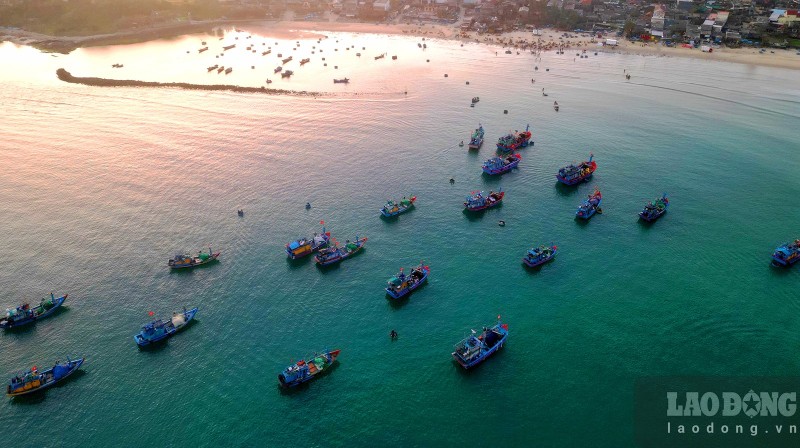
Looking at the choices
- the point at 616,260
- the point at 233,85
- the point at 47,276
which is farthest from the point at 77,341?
the point at 233,85

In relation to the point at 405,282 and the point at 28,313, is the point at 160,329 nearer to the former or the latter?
the point at 28,313

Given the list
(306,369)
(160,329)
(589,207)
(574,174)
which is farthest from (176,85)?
(589,207)

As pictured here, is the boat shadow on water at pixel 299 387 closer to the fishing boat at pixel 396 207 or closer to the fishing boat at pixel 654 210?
the fishing boat at pixel 396 207

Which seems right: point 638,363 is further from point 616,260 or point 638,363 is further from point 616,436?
point 616,260

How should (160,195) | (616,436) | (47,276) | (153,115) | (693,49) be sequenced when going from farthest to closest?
(693,49), (153,115), (160,195), (47,276), (616,436)

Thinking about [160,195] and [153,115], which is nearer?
[160,195]

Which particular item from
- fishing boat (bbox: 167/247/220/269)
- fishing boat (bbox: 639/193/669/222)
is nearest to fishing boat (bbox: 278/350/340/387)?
→ fishing boat (bbox: 167/247/220/269)

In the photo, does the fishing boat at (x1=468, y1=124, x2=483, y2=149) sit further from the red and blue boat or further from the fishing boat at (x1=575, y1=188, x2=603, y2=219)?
the fishing boat at (x1=575, y1=188, x2=603, y2=219)
